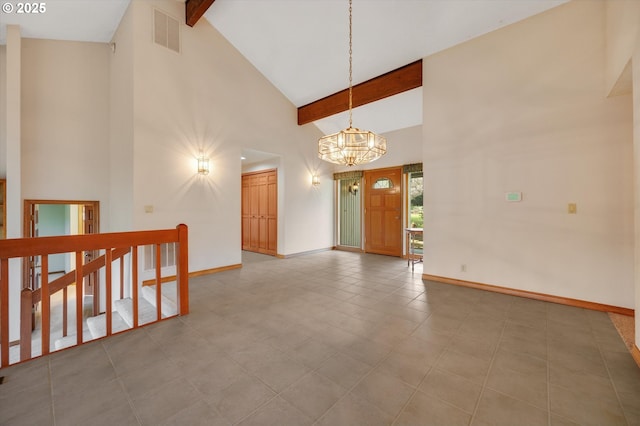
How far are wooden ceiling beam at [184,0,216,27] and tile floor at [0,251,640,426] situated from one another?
435 cm

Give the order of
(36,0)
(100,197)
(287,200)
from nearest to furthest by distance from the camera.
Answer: (36,0) → (100,197) → (287,200)

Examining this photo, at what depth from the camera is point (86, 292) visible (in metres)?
5.36

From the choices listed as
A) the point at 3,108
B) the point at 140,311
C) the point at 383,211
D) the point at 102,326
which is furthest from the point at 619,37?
the point at 3,108

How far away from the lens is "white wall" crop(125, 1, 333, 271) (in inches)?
154

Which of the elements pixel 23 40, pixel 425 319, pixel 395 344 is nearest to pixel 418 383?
pixel 395 344

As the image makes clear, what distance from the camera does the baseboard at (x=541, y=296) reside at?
2.93 m

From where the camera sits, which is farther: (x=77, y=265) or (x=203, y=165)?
(x=203, y=165)

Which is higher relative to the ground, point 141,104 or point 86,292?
point 141,104

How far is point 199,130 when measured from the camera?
4523 millimetres

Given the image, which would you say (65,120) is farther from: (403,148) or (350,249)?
(403,148)

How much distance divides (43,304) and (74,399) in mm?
937

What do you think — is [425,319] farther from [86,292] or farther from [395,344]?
[86,292]

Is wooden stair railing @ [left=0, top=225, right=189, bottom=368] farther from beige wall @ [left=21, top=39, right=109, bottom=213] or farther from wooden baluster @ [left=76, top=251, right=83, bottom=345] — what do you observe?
beige wall @ [left=21, top=39, right=109, bottom=213]

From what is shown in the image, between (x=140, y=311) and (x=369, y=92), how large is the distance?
5.03 m
